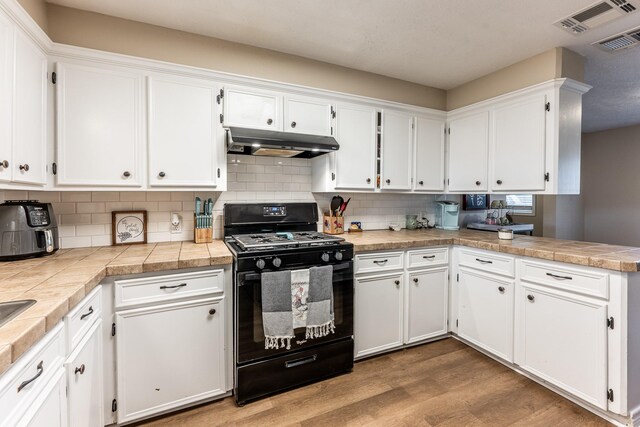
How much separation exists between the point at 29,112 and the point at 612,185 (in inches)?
296

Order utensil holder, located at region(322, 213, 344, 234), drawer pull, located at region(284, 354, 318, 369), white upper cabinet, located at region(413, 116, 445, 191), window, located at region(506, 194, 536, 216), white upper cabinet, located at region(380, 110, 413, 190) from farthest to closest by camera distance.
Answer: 1. window, located at region(506, 194, 536, 216)
2. white upper cabinet, located at region(413, 116, 445, 191)
3. white upper cabinet, located at region(380, 110, 413, 190)
4. utensil holder, located at region(322, 213, 344, 234)
5. drawer pull, located at region(284, 354, 318, 369)

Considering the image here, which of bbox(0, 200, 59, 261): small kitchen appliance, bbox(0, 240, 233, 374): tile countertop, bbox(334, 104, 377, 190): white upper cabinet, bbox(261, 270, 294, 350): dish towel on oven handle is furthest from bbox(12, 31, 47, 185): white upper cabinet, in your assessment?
bbox(334, 104, 377, 190): white upper cabinet

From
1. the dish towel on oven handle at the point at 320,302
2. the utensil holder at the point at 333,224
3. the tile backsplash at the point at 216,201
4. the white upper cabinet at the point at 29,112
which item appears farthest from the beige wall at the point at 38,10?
the utensil holder at the point at 333,224

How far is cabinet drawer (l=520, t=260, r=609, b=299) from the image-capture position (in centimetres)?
179

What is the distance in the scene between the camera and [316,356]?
7.04 ft

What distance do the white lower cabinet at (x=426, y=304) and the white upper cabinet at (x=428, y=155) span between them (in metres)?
0.92

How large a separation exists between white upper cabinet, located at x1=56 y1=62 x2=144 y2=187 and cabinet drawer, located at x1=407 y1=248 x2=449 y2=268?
84.3 inches

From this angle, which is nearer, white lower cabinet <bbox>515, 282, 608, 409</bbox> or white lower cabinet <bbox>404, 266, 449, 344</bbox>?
white lower cabinet <bbox>515, 282, 608, 409</bbox>

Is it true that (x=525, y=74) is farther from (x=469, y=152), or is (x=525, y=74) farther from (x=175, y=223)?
(x=175, y=223)

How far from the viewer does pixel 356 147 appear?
2.77 metres

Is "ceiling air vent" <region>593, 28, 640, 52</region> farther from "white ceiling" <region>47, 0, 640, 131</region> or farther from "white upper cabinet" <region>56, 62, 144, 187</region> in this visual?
"white upper cabinet" <region>56, 62, 144, 187</region>

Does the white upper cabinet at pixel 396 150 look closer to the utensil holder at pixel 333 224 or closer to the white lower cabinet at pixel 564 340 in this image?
the utensil holder at pixel 333 224

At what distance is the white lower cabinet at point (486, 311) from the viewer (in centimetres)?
233

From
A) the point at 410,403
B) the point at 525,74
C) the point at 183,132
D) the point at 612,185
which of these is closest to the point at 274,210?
the point at 183,132
